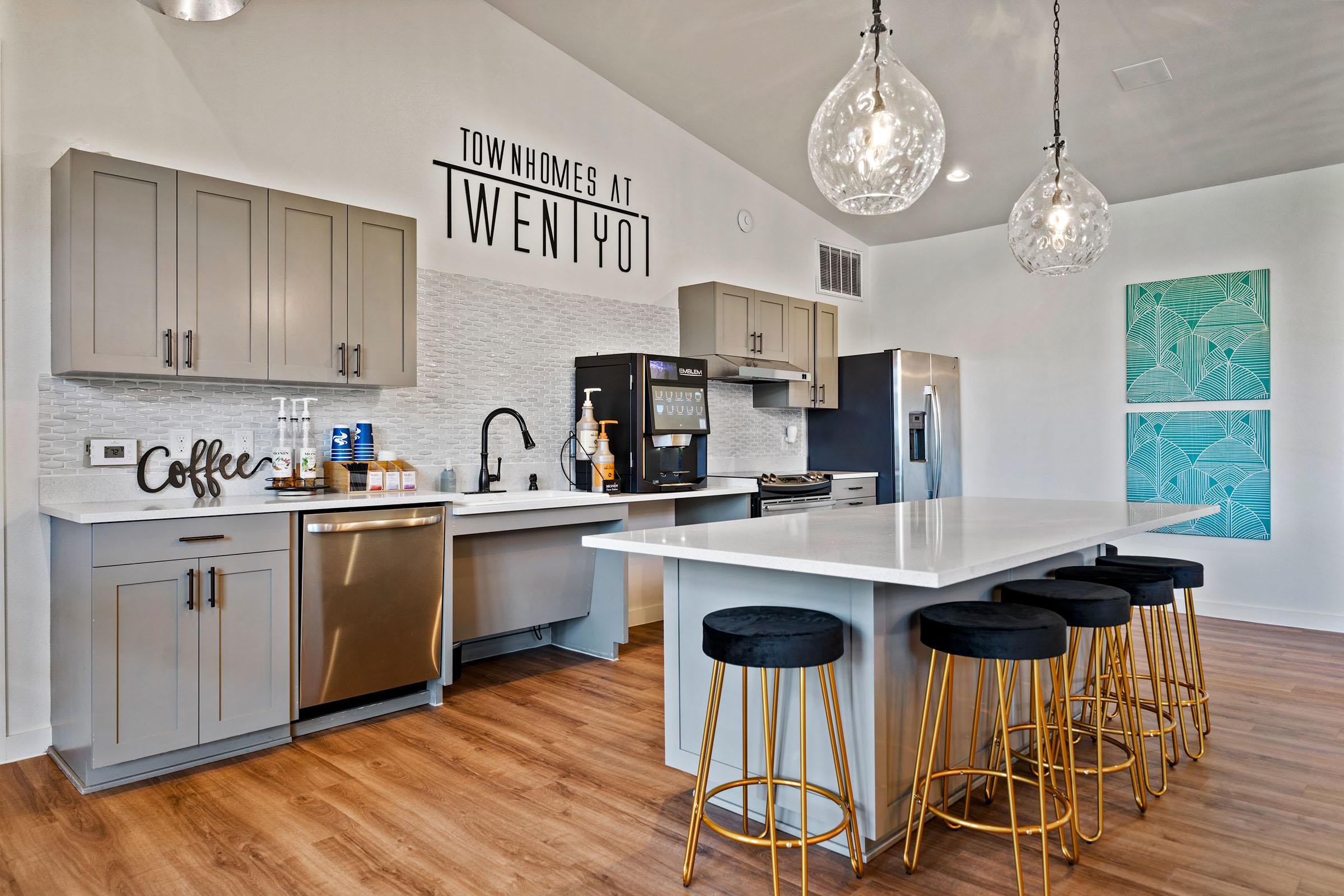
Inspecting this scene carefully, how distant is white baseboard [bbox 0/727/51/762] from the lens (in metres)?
2.94

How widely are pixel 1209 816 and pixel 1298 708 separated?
1.48m

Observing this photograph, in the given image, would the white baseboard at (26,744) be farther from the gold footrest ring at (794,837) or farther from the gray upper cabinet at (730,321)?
the gray upper cabinet at (730,321)

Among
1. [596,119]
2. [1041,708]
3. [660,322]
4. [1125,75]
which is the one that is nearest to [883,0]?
[1125,75]

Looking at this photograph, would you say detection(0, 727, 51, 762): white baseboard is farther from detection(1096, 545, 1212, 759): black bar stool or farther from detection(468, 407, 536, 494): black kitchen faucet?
detection(1096, 545, 1212, 759): black bar stool

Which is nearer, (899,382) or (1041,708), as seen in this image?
(1041,708)

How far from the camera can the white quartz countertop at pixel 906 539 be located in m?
1.90

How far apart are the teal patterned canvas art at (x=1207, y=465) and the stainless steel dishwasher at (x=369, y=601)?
4570 mm

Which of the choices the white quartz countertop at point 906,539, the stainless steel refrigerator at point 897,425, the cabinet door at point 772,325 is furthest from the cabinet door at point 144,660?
the stainless steel refrigerator at point 897,425

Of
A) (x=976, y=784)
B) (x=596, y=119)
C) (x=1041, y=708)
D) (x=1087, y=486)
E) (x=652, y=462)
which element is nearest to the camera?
(x=1041, y=708)

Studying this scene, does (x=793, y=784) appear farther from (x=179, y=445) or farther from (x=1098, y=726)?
(x=179, y=445)

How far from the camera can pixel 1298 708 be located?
351 centimetres

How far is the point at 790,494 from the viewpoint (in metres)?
5.21

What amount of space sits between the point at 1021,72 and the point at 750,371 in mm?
2311

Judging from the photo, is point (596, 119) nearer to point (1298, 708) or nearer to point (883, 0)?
point (883, 0)
